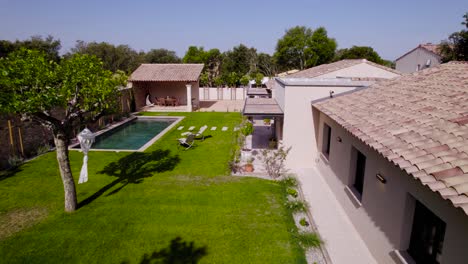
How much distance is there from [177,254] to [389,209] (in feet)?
19.9

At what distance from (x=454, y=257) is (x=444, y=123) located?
10.7 feet

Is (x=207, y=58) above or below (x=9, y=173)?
above

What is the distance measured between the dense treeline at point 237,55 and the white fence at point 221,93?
415cm

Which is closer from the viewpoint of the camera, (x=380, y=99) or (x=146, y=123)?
(x=380, y=99)

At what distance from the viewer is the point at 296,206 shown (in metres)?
12.2

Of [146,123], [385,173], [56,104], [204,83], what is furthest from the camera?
[204,83]

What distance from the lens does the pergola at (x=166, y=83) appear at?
1549 inches

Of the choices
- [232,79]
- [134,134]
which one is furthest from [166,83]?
[134,134]

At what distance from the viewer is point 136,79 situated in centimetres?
3912

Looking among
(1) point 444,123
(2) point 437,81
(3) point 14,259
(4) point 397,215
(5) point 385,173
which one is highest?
(2) point 437,81

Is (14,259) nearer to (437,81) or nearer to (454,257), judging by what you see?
(454,257)

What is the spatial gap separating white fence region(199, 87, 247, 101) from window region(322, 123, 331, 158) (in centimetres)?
3532

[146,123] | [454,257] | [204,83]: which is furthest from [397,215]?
[204,83]

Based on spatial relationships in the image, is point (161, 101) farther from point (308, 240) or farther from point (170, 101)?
point (308, 240)
